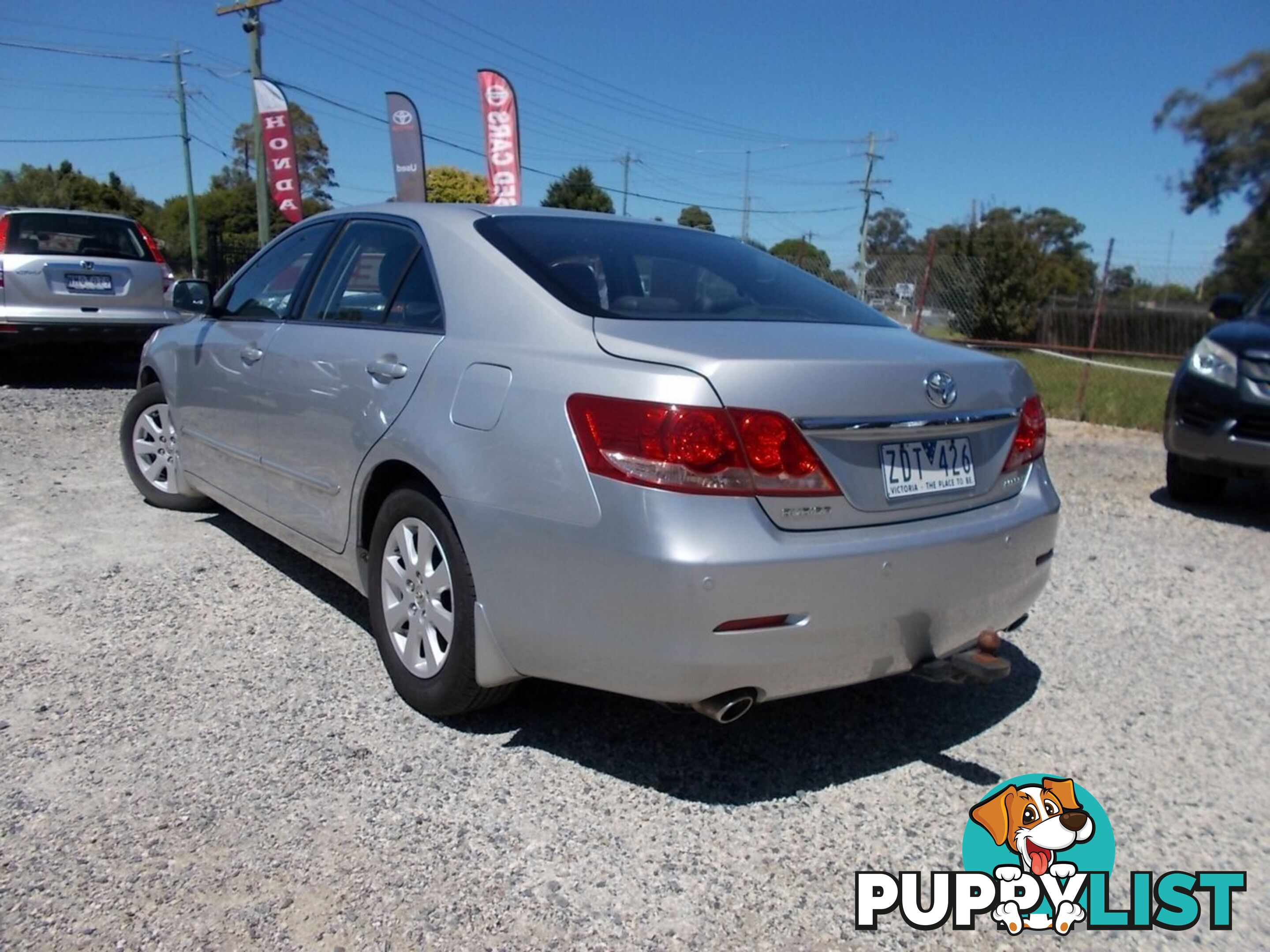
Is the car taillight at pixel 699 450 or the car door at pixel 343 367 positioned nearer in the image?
the car taillight at pixel 699 450

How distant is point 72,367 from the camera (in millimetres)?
11352

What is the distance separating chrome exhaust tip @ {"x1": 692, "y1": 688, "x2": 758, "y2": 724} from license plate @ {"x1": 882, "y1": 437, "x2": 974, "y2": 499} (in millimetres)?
615

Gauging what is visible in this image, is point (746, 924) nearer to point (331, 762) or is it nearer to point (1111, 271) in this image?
point (331, 762)

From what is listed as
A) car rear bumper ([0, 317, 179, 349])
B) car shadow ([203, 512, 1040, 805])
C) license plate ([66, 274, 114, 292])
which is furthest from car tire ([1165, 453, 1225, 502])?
license plate ([66, 274, 114, 292])

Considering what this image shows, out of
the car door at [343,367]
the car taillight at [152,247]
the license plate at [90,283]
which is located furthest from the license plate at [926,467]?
the car taillight at [152,247]

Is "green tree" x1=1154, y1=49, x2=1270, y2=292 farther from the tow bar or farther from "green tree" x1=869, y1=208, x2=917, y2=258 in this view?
the tow bar

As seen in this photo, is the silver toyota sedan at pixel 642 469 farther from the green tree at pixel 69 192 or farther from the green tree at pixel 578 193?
the green tree at pixel 69 192

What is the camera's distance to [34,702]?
10.1 feet

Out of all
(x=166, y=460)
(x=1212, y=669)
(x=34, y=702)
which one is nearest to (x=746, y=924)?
(x=34, y=702)

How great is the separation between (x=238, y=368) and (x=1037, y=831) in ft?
11.0

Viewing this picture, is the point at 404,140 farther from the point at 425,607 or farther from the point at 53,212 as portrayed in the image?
the point at 425,607

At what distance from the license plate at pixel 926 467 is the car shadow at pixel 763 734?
821 millimetres

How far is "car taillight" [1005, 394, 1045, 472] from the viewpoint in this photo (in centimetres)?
294

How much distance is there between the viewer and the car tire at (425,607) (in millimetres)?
2771
